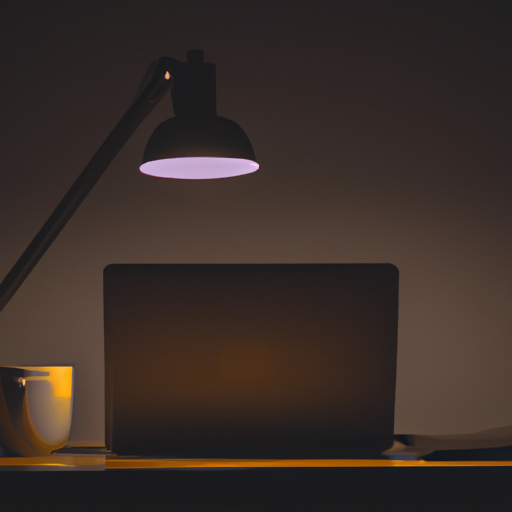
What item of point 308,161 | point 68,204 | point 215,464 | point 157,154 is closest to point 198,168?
point 157,154

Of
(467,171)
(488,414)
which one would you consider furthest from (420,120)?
(488,414)

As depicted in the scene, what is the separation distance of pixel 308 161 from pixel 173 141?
3.01ft

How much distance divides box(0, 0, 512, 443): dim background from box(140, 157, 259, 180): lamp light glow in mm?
553

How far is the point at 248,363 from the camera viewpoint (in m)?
0.86

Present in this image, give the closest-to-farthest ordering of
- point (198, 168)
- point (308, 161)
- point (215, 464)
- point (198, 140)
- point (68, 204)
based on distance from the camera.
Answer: point (215, 464) → point (68, 204) → point (198, 140) → point (198, 168) → point (308, 161)

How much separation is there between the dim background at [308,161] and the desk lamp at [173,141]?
1.98 feet

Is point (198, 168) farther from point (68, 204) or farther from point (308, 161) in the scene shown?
point (308, 161)

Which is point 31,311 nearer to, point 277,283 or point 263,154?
point 263,154

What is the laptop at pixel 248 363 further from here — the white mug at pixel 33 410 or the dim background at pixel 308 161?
the dim background at pixel 308 161

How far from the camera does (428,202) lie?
200cm

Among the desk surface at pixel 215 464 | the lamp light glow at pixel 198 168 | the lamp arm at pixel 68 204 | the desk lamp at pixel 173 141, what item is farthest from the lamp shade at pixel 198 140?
the desk surface at pixel 215 464

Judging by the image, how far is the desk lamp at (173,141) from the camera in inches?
36.4

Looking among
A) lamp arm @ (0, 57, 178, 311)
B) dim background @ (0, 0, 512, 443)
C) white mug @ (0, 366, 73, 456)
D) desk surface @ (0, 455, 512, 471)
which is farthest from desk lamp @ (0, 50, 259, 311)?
dim background @ (0, 0, 512, 443)

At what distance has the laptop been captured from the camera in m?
0.85
